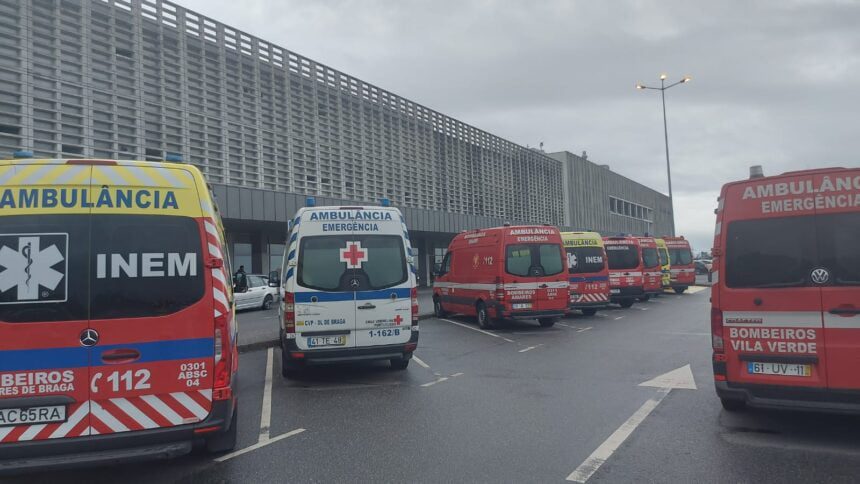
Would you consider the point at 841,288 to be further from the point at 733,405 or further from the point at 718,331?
the point at 733,405

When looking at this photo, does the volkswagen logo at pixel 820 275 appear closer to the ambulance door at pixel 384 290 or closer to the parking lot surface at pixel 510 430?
the parking lot surface at pixel 510 430

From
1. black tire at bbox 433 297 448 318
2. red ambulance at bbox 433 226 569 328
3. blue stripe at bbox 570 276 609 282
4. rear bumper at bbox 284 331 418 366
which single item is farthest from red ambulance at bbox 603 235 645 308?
rear bumper at bbox 284 331 418 366

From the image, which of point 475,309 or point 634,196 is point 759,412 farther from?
point 634,196

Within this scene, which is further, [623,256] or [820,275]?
[623,256]

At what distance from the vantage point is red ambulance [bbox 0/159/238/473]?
3.98m

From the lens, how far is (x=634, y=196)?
72625mm

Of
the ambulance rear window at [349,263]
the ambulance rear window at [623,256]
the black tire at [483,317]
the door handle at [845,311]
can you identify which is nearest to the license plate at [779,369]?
the door handle at [845,311]

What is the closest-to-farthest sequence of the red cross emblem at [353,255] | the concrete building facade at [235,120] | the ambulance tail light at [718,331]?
the ambulance tail light at [718,331]
the red cross emblem at [353,255]
the concrete building facade at [235,120]

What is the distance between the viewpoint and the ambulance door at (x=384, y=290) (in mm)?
8188

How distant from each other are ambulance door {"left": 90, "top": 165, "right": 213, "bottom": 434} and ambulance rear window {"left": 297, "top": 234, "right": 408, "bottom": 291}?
12.0 ft

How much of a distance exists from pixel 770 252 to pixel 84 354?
582 cm

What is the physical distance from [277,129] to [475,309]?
54.5 feet

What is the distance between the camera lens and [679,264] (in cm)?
2642

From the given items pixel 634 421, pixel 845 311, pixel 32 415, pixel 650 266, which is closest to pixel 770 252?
pixel 845 311
